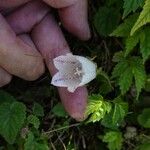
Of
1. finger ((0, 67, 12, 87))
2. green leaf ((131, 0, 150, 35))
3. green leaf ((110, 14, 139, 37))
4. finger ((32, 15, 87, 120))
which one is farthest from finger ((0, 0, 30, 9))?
green leaf ((131, 0, 150, 35))

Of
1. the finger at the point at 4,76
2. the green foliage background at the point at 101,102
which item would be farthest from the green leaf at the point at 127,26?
the finger at the point at 4,76

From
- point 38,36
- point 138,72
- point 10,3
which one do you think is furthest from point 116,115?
point 10,3

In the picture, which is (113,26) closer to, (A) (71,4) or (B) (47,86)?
(A) (71,4)

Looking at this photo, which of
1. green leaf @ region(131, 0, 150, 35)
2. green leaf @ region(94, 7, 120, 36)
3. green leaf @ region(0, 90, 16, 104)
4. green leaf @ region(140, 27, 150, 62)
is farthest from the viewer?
green leaf @ region(0, 90, 16, 104)

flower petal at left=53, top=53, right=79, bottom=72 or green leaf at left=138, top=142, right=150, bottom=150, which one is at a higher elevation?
flower petal at left=53, top=53, right=79, bottom=72

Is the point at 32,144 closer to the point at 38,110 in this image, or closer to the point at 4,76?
the point at 38,110

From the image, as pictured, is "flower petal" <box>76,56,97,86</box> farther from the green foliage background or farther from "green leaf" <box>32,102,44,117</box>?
"green leaf" <box>32,102,44,117</box>
